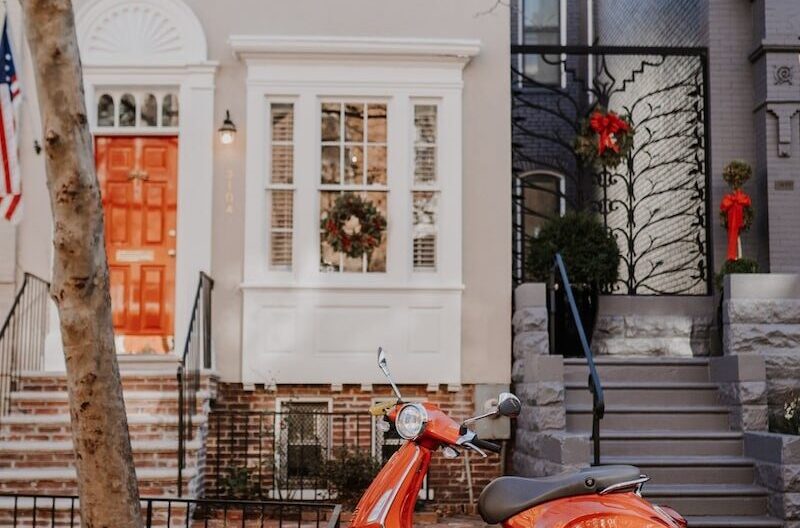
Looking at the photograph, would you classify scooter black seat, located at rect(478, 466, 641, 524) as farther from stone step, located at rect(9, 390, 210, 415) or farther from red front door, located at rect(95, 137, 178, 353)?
red front door, located at rect(95, 137, 178, 353)

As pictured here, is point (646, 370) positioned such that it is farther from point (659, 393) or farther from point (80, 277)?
point (80, 277)

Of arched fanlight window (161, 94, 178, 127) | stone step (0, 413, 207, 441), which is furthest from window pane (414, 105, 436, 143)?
stone step (0, 413, 207, 441)

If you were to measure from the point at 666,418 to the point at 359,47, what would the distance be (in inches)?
179

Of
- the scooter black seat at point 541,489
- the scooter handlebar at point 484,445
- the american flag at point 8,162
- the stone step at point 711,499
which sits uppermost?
the american flag at point 8,162

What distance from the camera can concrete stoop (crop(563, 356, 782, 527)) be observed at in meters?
8.30

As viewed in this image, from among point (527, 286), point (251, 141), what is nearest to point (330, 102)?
point (251, 141)

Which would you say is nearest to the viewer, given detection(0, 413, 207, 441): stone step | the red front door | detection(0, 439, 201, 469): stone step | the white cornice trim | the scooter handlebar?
the scooter handlebar

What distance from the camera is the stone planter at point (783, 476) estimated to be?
26.4 feet

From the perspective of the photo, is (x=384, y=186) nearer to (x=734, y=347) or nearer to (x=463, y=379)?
(x=463, y=379)

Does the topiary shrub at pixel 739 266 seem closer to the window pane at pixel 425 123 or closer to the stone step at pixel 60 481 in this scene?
the window pane at pixel 425 123

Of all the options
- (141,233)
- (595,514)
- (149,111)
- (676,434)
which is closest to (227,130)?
(149,111)

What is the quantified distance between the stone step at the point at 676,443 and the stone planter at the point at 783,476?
0.52 m

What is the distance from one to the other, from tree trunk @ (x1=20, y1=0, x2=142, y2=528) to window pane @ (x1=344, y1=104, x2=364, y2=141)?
18.6 feet

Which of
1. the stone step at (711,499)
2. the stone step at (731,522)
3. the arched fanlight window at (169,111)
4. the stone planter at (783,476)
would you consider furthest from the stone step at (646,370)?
the arched fanlight window at (169,111)
